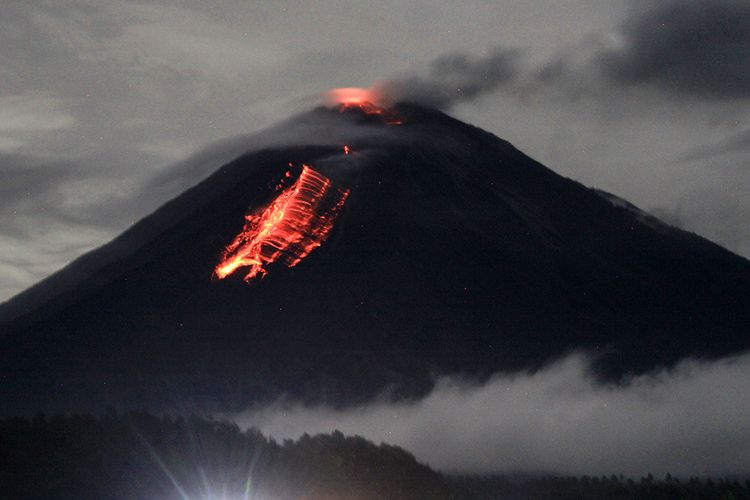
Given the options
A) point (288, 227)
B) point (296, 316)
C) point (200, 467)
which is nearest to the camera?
point (200, 467)

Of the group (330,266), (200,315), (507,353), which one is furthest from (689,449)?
(200,315)

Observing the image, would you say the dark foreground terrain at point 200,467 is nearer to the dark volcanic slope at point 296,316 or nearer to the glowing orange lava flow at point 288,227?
the dark volcanic slope at point 296,316

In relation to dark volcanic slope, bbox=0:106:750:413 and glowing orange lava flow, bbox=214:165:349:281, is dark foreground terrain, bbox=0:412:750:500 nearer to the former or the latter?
dark volcanic slope, bbox=0:106:750:413

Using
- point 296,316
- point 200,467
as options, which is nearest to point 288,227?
point 296,316

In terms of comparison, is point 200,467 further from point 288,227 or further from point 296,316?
point 288,227

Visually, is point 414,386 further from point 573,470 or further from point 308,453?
point 308,453

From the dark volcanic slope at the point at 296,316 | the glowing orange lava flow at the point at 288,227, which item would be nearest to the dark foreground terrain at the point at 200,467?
the dark volcanic slope at the point at 296,316
